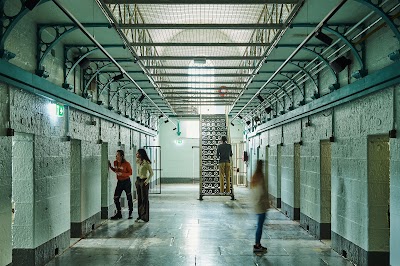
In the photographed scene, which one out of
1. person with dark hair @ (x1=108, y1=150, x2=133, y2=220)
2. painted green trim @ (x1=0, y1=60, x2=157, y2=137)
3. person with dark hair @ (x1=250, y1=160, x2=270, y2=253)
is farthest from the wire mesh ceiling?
person with dark hair @ (x1=250, y1=160, x2=270, y2=253)

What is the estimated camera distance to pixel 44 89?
249 inches

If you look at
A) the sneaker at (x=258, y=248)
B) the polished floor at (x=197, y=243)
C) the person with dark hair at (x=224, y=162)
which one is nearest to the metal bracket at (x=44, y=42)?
the polished floor at (x=197, y=243)

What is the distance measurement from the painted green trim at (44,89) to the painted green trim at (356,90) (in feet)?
14.4

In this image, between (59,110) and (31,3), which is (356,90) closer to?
(31,3)

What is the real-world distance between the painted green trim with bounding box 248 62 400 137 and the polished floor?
2.55 metres

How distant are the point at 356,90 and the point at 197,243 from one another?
13.1ft

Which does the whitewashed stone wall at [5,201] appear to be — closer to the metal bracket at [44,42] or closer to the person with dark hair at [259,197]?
the metal bracket at [44,42]

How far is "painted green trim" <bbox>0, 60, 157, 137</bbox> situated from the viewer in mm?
5089

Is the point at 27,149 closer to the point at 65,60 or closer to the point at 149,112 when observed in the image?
the point at 65,60

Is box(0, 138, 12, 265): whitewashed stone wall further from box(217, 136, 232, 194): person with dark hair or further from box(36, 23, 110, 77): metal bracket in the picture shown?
box(217, 136, 232, 194): person with dark hair

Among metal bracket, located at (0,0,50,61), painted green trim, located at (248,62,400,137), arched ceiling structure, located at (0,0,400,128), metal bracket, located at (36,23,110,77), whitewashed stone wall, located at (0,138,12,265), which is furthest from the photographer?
metal bracket, located at (36,23,110,77)

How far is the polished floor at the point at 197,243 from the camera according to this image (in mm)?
6965

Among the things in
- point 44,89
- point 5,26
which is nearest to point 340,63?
point 44,89

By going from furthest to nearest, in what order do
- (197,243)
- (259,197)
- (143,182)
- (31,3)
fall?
(143,182), (197,243), (259,197), (31,3)
